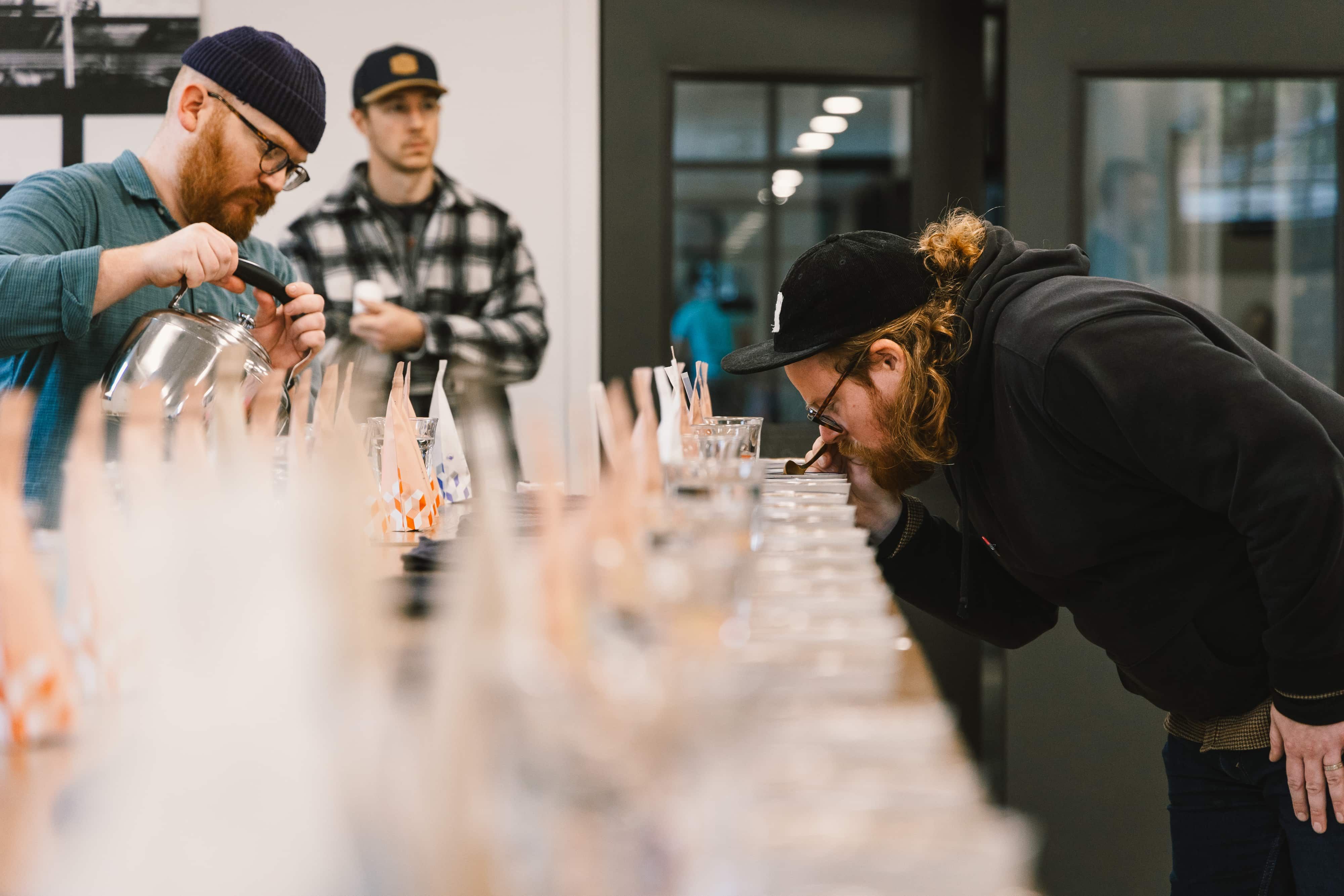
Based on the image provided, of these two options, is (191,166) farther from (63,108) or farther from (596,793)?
(596,793)

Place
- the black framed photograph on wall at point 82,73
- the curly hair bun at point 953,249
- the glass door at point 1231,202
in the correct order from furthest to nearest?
1. the glass door at point 1231,202
2. the black framed photograph on wall at point 82,73
3. the curly hair bun at point 953,249

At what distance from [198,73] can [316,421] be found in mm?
908

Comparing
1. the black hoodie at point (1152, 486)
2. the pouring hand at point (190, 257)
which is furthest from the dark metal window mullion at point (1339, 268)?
the pouring hand at point (190, 257)

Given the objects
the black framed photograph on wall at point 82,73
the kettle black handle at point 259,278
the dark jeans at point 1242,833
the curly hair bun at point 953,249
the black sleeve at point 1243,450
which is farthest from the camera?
the black framed photograph on wall at point 82,73

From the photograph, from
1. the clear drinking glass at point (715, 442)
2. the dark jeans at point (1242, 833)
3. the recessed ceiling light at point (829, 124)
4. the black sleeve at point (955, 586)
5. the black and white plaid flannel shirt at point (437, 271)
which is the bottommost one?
the dark jeans at point (1242, 833)

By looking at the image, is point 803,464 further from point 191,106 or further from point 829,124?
point 829,124

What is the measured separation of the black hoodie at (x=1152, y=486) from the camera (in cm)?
103

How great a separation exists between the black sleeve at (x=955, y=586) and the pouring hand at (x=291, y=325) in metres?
0.99

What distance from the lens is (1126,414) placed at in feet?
3.45

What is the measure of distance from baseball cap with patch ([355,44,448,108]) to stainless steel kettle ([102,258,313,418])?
4.40 feet

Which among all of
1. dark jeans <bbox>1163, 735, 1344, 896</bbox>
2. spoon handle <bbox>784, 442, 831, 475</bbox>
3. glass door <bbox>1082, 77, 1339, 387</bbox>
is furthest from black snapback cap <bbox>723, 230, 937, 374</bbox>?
glass door <bbox>1082, 77, 1339, 387</bbox>

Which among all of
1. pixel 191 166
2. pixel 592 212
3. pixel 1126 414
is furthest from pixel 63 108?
pixel 1126 414

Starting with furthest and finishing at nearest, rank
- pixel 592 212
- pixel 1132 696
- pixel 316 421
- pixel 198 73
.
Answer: pixel 592 212 → pixel 1132 696 → pixel 198 73 → pixel 316 421

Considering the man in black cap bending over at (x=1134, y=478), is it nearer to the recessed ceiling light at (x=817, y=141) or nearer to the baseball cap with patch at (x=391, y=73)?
the recessed ceiling light at (x=817, y=141)
